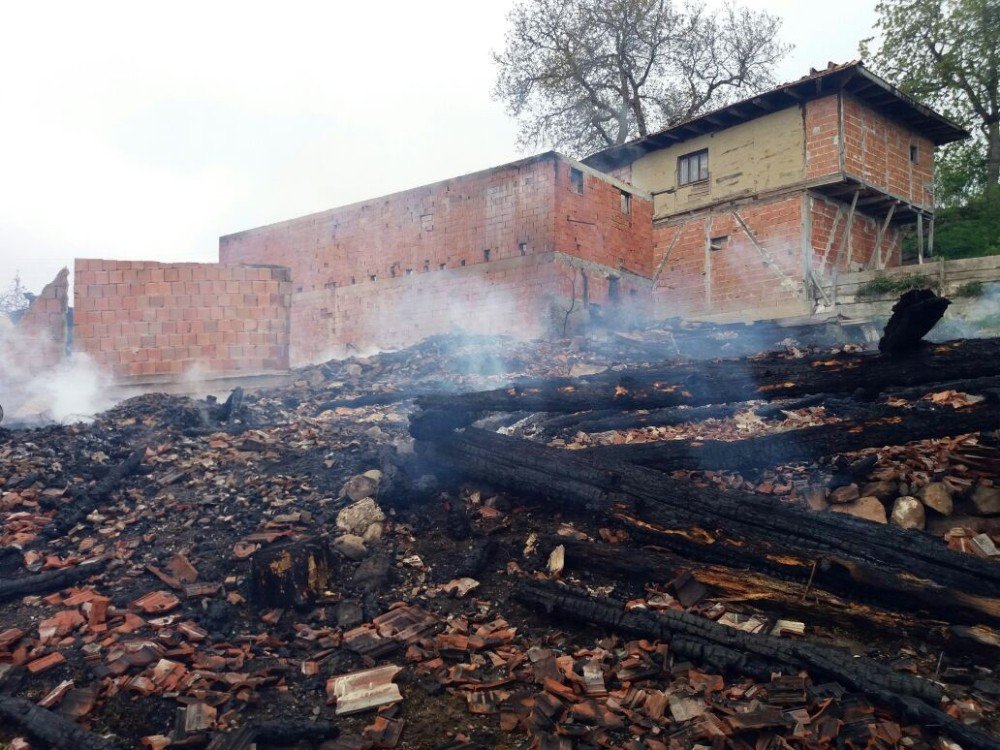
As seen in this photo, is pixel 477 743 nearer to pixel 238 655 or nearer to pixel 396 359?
pixel 238 655

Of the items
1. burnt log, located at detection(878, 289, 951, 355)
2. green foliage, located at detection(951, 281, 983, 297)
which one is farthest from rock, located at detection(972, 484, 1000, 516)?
green foliage, located at detection(951, 281, 983, 297)

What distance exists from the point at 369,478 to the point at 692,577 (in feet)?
10.5

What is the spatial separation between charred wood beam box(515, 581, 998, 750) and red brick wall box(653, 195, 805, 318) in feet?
53.1

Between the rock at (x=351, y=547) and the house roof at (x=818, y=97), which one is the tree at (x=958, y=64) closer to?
the house roof at (x=818, y=97)

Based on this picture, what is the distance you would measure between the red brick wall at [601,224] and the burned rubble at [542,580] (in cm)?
947

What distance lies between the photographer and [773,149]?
18.9 metres

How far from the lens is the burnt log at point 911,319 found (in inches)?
178

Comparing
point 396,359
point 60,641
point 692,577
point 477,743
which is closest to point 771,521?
point 692,577

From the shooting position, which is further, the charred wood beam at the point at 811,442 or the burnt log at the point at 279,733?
the charred wood beam at the point at 811,442

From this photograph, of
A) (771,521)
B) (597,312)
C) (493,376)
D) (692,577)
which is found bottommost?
(692,577)

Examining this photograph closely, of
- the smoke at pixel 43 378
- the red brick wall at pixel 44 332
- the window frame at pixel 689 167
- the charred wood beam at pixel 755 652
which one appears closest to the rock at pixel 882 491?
the charred wood beam at pixel 755 652

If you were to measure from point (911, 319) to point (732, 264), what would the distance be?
15975mm

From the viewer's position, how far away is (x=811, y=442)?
5598 mm

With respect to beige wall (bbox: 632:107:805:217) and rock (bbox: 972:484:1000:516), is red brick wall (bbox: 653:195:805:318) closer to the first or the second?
beige wall (bbox: 632:107:805:217)
